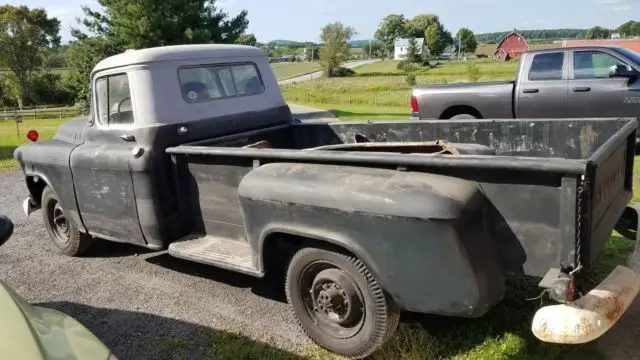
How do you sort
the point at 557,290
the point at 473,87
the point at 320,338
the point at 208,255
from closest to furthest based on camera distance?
the point at 557,290 < the point at 320,338 < the point at 208,255 < the point at 473,87

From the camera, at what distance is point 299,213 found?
3.31 meters

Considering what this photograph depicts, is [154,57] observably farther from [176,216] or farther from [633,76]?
[633,76]

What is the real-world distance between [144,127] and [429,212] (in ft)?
8.78

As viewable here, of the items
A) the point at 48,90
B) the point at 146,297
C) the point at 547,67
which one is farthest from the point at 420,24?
the point at 146,297

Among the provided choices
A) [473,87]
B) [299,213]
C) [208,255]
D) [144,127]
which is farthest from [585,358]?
[473,87]

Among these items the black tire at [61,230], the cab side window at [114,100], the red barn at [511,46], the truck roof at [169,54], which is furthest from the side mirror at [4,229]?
the red barn at [511,46]

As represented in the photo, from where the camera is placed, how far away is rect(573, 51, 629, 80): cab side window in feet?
29.4

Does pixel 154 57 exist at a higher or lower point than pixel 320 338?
higher

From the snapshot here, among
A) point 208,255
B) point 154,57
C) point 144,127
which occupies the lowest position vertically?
point 208,255

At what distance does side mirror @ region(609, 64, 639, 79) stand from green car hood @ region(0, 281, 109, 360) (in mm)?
8760

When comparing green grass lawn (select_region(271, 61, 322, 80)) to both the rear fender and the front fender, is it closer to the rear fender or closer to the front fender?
the front fender

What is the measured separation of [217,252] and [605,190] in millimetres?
2586

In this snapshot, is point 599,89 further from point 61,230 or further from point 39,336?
point 39,336

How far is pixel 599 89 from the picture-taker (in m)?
8.79
